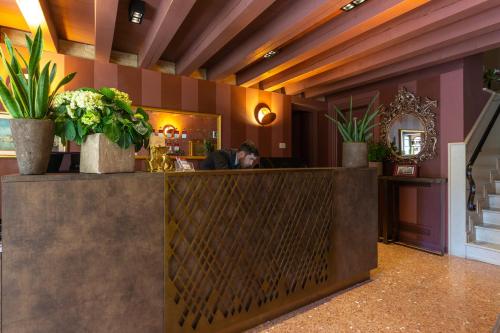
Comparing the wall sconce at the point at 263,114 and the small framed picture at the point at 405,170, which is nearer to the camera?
the small framed picture at the point at 405,170

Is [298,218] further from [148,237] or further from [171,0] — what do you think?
[171,0]

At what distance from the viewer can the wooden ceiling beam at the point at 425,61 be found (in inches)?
129

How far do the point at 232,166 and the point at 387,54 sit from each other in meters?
2.58

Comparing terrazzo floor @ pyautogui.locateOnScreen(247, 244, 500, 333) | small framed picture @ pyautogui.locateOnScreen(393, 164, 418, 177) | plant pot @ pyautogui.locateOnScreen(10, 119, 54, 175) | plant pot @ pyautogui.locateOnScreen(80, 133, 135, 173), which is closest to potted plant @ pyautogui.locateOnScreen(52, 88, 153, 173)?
plant pot @ pyautogui.locateOnScreen(80, 133, 135, 173)

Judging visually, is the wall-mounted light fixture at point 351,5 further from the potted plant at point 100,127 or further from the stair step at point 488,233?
the stair step at point 488,233

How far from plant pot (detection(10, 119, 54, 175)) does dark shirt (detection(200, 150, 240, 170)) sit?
63.6 inches

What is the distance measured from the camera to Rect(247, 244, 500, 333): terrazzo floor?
2014mm

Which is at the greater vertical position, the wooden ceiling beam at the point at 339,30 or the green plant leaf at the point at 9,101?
the wooden ceiling beam at the point at 339,30

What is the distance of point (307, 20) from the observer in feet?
9.13

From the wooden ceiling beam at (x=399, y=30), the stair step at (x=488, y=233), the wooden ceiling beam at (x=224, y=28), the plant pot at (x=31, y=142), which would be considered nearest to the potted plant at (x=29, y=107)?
the plant pot at (x=31, y=142)

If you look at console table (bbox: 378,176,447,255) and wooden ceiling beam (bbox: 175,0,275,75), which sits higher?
wooden ceiling beam (bbox: 175,0,275,75)

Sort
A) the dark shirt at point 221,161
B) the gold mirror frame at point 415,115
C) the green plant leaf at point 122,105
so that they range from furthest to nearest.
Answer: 1. the gold mirror frame at point 415,115
2. the dark shirt at point 221,161
3. the green plant leaf at point 122,105

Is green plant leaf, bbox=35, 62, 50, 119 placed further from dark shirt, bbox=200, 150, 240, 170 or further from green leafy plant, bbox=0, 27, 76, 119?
dark shirt, bbox=200, 150, 240, 170

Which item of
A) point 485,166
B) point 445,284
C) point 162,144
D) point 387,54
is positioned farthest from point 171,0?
point 485,166
